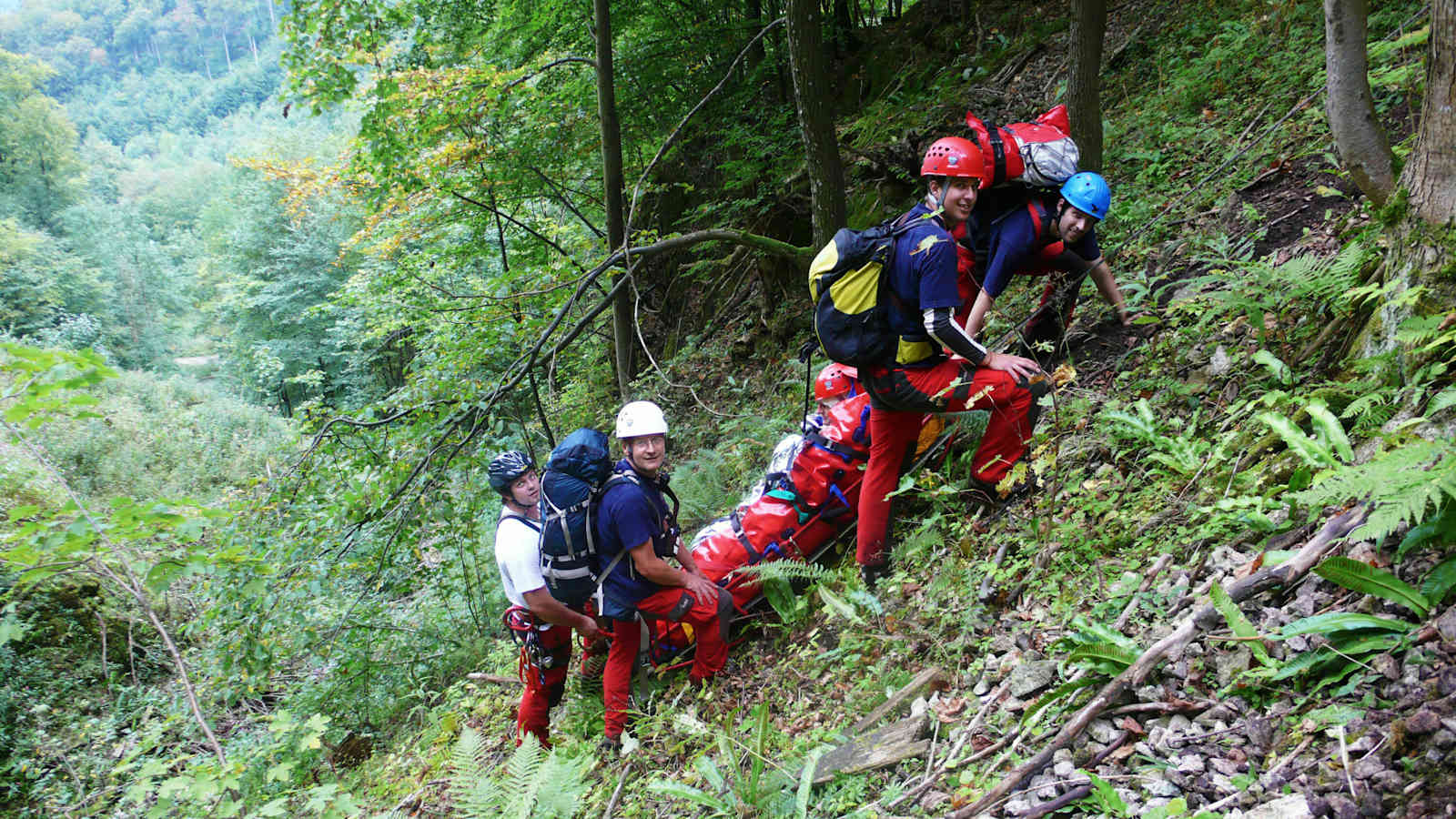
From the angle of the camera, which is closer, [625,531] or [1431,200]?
[1431,200]

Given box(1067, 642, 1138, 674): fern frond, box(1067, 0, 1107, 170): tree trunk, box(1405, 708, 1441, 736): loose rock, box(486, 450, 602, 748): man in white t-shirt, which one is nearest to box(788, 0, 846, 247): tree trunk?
box(1067, 0, 1107, 170): tree trunk

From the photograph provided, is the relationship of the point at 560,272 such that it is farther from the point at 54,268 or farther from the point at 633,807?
the point at 54,268

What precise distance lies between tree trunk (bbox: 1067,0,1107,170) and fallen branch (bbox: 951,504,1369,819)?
412cm

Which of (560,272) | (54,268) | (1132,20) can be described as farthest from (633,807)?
(54,268)

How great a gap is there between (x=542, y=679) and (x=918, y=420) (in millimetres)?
3319

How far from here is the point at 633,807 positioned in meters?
4.06

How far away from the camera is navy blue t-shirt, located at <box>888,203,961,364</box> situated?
394 cm

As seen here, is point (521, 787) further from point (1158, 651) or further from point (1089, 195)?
point (1089, 195)

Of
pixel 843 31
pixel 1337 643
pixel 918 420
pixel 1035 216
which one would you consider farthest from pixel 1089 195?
pixel 843 31

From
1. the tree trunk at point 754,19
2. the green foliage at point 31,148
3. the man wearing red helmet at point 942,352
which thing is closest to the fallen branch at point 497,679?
the man wearing red helmet at point 942,352

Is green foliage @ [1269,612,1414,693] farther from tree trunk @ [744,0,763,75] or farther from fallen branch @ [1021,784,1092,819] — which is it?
tree trunk @ [744,0,763,75]

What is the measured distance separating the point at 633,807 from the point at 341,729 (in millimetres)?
5067

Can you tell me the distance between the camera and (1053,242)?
4.58 metres

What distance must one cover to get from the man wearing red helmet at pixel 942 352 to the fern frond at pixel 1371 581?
181 centimetres
